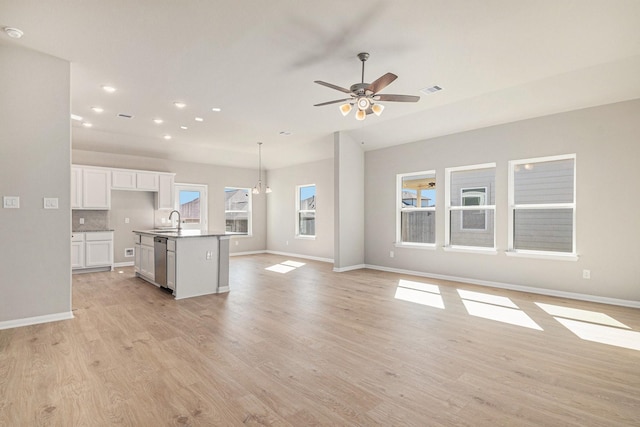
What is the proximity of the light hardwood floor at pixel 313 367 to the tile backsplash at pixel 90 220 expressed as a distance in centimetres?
347

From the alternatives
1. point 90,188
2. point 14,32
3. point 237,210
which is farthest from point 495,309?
point 90,188

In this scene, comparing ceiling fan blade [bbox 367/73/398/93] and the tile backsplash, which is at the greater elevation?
ceiling fan blade [bbox 367/73/398/93]

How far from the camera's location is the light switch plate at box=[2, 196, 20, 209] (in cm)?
337

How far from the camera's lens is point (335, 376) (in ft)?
7.98

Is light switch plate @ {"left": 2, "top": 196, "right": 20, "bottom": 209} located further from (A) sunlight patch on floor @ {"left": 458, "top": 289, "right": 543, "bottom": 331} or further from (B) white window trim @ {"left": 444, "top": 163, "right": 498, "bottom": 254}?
(B) white window trim @ {"left": 444, "top": 163, "right": 498, "bottom": 254}

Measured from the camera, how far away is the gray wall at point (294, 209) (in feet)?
27.3

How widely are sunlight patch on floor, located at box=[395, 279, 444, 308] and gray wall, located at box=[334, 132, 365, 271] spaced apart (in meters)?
1.51

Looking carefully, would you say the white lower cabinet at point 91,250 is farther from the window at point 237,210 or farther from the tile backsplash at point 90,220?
the window at point 237,210

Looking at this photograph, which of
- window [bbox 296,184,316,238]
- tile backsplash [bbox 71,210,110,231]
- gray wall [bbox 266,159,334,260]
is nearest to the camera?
tile backsplash [bbox 71,210,110,231]

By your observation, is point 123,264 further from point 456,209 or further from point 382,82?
point 456,209

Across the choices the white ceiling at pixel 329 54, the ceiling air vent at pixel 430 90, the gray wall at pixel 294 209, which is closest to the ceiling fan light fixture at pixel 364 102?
the white ceiling at pixel 329 54

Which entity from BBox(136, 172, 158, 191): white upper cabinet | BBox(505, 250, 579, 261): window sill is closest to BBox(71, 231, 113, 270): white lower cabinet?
BBox(136, 172, 158, 191): white upper cabinet

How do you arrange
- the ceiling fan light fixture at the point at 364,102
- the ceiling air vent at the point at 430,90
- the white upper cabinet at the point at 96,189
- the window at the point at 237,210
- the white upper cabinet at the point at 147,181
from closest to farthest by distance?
the ceiling fan light fixture at the point at 364,102 < the ceiling air vent at the point at 430,90 < the white upper cabinet at the point at 96,189 < the white upper cabinet at the point at 147,181 < the window at the point at 237,210

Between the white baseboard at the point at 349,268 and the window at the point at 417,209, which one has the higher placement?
the window at the point at 417,209
